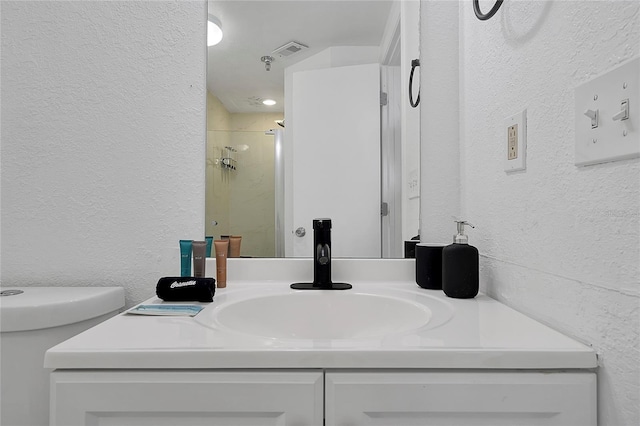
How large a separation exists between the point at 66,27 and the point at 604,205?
135 cm

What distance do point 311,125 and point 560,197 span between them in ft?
2.34

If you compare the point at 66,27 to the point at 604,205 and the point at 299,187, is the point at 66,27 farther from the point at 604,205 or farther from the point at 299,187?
the point at 604,205

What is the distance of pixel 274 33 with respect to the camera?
44.8 inches

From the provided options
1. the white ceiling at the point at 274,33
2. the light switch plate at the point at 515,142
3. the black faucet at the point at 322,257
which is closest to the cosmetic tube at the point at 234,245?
the black faucet at the point at 322,257

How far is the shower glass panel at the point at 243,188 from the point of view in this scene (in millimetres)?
1109

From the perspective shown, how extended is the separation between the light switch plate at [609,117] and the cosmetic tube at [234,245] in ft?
2.81

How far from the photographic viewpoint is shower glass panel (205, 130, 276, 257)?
3.64 ft

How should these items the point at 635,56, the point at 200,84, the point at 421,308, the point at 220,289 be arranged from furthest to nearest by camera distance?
the point at 200,84 → the point at 220,289 → the point at 421,308 → the point at 635,56

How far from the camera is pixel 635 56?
1.55 feet
